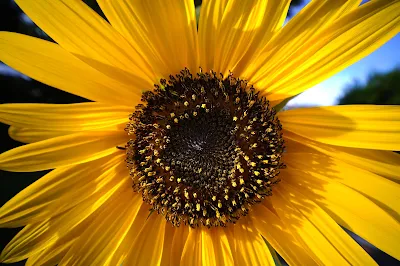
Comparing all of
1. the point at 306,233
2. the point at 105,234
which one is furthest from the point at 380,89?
the point at 105,234

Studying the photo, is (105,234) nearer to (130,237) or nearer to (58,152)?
(130,237)

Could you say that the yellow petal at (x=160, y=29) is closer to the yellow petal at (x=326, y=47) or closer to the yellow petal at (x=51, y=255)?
the yellow petal at (x=326, y=47)

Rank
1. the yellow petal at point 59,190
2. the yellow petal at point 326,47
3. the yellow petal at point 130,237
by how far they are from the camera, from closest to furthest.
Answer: the yellow petal at point 326,47 → the yellow petal at point 59,190 → the yellow petal at point 130,237

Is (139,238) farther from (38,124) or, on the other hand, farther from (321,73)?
(321,73)

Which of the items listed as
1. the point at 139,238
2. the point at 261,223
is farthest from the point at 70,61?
the point at 261,223

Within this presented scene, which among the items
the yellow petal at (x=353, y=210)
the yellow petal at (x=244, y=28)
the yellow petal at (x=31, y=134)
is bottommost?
the yellow petal at (x=353, y=210)

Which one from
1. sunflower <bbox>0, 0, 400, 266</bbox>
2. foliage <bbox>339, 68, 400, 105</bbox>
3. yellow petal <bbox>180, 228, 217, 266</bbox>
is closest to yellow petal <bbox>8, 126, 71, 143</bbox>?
sunflower <bbox>0, 0, 400, 266</bbox>

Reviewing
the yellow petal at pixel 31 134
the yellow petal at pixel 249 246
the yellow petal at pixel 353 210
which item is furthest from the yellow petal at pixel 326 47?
the yellow petal at pixel 31 134

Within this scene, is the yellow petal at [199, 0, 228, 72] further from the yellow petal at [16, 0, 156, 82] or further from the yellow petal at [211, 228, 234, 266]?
the yellow petal at [211, 228, 234, 266]
